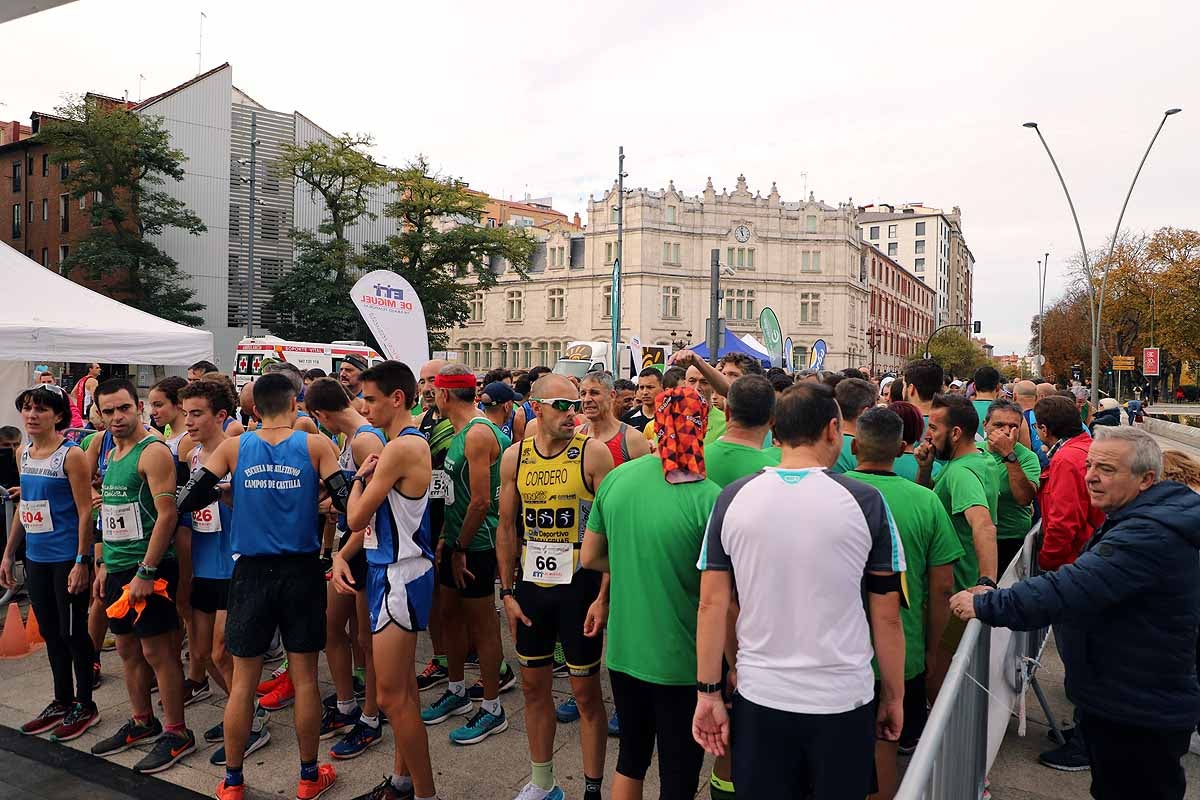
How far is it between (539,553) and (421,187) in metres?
40.4

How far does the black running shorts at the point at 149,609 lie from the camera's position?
4.55 meters

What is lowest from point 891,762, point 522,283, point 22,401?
point 891,762

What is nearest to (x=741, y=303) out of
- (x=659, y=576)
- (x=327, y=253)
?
(x=327, y=253)

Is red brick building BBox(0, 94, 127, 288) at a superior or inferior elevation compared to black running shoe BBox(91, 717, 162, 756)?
superior

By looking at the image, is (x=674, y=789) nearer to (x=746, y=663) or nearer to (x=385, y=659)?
(x=746, y=663)

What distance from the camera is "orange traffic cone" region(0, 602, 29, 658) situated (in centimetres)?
625

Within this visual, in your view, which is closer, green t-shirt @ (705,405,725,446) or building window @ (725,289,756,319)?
green t-shirt @ (705,405,725,446)

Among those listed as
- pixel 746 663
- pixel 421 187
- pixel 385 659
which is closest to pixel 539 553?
pixel 385 659

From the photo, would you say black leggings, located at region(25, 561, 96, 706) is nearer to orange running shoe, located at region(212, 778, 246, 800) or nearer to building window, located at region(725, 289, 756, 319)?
orange running shoe, located at region(212, 778, 246, 800)

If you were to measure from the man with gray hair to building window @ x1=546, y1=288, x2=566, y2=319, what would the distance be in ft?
219

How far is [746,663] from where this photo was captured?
256 cm

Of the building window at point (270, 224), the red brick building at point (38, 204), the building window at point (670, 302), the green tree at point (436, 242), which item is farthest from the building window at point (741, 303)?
the red brick building at point (38, 204)

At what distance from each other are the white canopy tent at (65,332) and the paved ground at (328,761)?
5.35 m

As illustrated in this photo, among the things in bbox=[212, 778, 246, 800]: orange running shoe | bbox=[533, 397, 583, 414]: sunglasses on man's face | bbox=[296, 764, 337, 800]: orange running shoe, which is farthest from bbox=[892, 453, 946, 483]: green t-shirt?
bbox=[212, 778, 246, 800]: orange running shoe
